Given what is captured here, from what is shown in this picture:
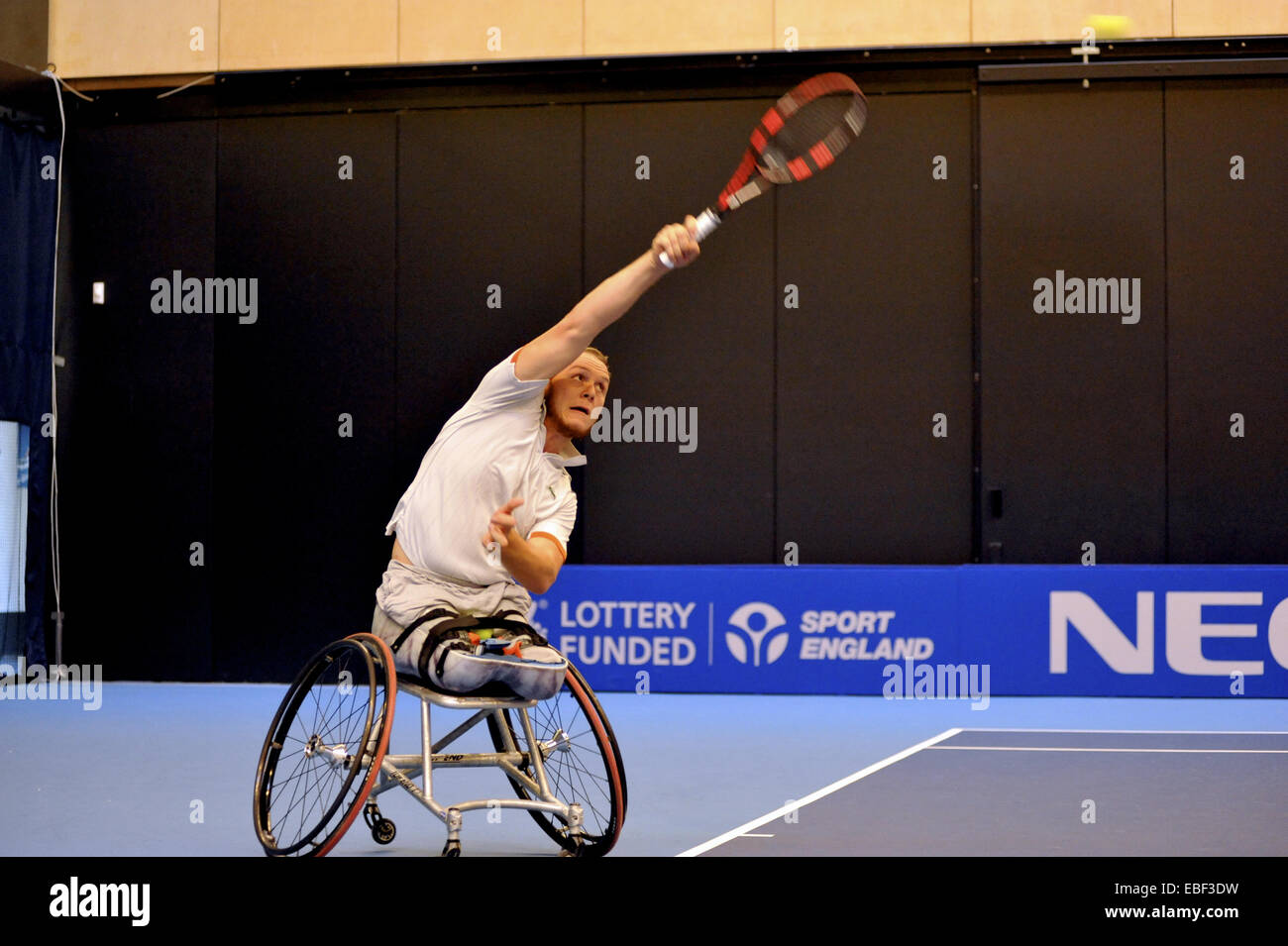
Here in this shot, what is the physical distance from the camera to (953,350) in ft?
29.8

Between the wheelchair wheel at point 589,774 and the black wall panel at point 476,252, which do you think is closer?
the wheelchair wheel at point 589,774

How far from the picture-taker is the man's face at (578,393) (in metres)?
3.85

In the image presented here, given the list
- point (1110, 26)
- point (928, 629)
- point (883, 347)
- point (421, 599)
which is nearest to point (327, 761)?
point (421, 599)

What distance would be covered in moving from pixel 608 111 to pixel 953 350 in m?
2.79

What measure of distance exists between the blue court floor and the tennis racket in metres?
1.93

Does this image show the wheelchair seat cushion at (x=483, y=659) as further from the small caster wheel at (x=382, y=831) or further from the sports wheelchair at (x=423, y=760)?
the small caster wheel at (x=382, y=831)

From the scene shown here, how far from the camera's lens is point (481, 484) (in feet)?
12.1

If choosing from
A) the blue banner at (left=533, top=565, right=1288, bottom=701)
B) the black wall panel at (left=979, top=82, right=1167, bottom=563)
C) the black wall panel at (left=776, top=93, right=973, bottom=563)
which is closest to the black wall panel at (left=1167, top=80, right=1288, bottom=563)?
the black wall panel at (left=979, top=82, right=1167, bottom=563)

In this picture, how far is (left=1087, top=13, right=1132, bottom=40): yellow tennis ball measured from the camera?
8898 mm

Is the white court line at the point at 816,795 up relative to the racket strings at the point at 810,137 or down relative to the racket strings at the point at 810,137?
down

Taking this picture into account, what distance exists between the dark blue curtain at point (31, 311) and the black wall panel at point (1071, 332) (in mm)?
6263

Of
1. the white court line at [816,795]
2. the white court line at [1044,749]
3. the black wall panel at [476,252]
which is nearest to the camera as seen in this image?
the white court line at [816,795]

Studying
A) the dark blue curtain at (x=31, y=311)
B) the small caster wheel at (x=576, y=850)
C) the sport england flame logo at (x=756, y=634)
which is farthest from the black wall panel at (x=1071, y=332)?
the dark blue curtain at (x=31, y=311)
